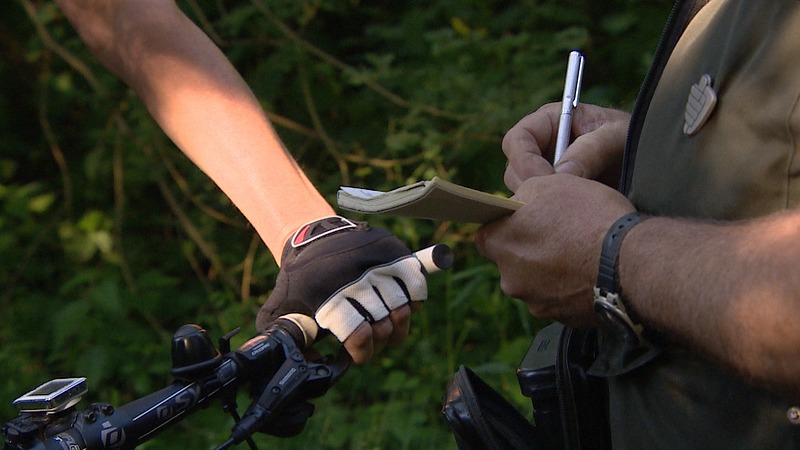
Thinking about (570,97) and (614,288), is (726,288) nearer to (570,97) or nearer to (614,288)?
(614,288)

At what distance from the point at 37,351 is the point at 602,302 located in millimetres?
3692

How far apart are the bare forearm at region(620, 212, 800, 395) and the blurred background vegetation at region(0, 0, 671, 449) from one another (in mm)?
2170

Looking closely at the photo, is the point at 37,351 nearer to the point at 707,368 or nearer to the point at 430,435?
the point at 430,435

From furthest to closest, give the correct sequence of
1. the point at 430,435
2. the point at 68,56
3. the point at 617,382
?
1. the point at 68,56
2. the point at 430,435
3. the point at 617,382

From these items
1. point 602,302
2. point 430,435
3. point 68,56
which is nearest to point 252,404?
point 602,302

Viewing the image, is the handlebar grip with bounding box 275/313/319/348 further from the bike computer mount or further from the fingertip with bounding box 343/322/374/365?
the bike computer mount

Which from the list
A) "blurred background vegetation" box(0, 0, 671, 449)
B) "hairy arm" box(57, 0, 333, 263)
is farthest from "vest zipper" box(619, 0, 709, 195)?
"blurred background vegetation" box(0, 0, 671, 449)

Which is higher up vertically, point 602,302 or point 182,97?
point 182,97

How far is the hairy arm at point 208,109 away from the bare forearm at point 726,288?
80 centimetres

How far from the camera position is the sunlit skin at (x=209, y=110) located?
1931 mm

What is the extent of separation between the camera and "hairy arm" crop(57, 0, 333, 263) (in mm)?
1933

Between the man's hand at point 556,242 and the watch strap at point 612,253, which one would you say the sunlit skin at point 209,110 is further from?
the watch strap at point 612,253

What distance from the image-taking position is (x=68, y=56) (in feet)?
16.0

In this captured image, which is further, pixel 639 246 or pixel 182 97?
pixel 182 97
